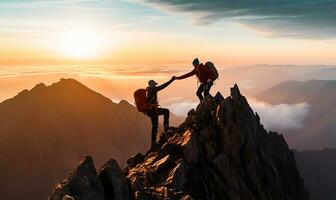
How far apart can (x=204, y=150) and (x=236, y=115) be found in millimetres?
5253

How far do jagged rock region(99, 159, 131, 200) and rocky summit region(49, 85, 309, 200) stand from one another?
2756 millimetres

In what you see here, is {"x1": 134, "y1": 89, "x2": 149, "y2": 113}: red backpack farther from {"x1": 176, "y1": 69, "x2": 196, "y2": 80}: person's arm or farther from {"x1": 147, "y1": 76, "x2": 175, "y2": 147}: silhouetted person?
{"x1": 176, "y1": 69, "x2": 196, "y2": 80}: person's arm

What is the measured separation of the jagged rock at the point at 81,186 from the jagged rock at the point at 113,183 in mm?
819

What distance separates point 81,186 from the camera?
95.0 feet

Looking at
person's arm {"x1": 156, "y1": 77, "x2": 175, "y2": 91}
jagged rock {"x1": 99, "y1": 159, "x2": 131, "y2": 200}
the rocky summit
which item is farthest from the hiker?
jagged rock {"x1": 99, "y1": 159, "x2": 131, "y2": 200}

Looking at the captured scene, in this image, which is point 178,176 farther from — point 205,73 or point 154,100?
point 205,73

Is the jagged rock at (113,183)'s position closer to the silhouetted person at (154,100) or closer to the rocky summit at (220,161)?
the rocky summit at (220,161)

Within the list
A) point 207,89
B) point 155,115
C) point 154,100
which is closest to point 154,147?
point 155,115

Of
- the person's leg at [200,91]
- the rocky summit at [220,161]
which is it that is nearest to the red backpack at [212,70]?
the person's leg at [200,91]

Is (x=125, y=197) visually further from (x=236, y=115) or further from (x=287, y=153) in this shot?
(x=287, y=153)

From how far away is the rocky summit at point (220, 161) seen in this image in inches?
1578

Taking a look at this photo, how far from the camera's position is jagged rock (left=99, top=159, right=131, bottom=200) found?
3008 centimetres

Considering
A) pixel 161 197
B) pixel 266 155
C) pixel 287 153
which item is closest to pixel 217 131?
pixel 266 155

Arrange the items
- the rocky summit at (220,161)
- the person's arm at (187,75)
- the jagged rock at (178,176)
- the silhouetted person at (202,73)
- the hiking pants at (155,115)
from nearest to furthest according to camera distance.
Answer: the jagged rock at (178,176) < the rocky summit at (220,161) < the hiking pants at (155,115) < the person's arm at (187,75) < the silhouetted person at (202,73)
